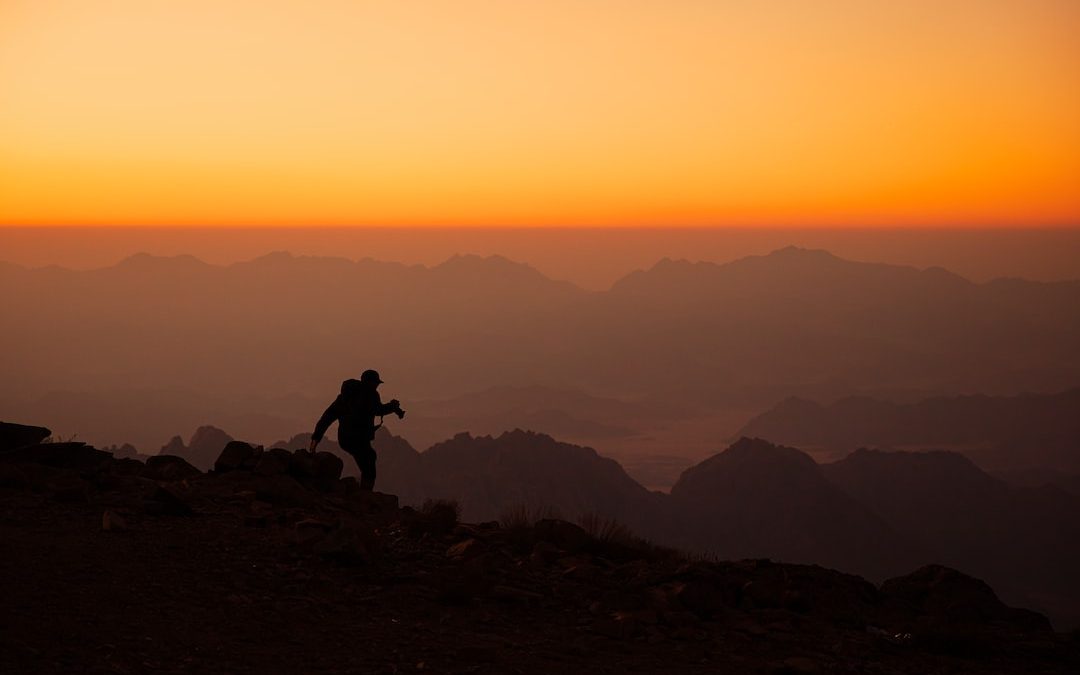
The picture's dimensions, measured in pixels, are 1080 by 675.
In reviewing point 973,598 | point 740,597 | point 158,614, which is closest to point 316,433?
point 158,614

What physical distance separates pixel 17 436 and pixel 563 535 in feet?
28.3

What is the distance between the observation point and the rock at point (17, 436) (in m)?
14.7

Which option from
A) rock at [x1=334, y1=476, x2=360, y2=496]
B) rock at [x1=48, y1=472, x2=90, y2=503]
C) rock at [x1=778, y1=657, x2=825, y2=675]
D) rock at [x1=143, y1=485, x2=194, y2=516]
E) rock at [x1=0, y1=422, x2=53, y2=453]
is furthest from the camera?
rock at [x1=334, y1=476, x2=360, y2=496]

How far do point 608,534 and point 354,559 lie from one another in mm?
4414

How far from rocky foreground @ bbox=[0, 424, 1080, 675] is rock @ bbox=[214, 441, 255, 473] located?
1.73 feet

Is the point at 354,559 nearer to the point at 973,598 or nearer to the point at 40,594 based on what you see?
the point at 40,594

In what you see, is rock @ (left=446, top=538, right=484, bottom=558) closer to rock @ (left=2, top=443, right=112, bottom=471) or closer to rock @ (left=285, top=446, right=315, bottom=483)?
rock @ (left=285, top=446, right=315, bottom=483)

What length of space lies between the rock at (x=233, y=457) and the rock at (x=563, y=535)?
4979 mm

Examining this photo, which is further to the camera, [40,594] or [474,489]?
[474,489]

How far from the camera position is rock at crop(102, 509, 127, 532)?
11594 mm

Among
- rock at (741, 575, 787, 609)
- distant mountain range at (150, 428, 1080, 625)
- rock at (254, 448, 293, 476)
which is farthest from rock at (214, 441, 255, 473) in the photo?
distant mountain range at (150, 428, 1080, 625)

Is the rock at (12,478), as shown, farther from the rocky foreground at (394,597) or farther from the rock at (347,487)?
the rock at (347,487)

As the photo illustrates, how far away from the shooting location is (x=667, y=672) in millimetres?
9359

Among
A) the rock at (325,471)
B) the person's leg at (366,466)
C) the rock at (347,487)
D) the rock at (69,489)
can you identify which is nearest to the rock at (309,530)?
the rock at (347,487)
